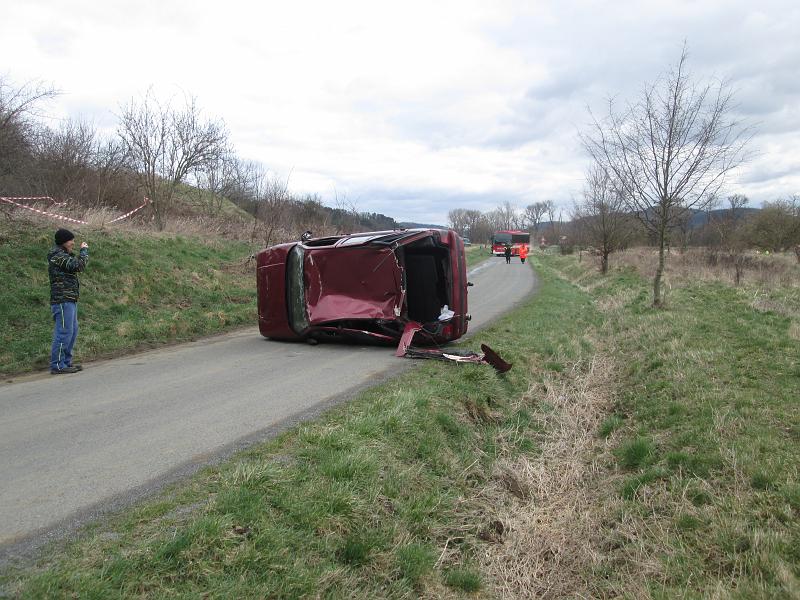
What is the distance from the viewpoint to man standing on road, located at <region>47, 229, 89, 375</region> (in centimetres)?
779

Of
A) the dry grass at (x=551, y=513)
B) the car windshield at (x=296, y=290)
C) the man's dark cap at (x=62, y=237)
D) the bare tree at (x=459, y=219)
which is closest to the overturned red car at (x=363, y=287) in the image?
the car windshield at (x=296, y=290)

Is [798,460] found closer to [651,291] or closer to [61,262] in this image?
[61,262]

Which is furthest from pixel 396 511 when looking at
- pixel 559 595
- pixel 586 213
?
pixel 586 213

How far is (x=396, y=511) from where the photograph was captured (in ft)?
14.5

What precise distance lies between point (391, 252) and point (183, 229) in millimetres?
11983

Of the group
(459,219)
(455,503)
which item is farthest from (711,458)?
(459,219)

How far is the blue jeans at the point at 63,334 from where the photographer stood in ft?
25.5

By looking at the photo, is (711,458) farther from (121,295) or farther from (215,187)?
(215,187)

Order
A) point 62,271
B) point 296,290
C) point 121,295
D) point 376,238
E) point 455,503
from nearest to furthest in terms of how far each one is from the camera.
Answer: point 455,503
point 62,271
point 376,238
point 296,290
point 121,295

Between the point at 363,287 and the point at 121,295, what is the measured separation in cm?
541

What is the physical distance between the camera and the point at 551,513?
Result: 5.29 metres

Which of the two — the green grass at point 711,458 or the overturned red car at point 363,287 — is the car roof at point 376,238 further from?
the green grass at point 711,458

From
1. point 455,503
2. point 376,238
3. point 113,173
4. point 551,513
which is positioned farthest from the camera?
point 113,173

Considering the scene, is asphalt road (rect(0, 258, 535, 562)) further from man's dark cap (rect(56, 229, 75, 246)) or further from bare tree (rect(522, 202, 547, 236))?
bare tree (rect(522, 202, 547, 236))
